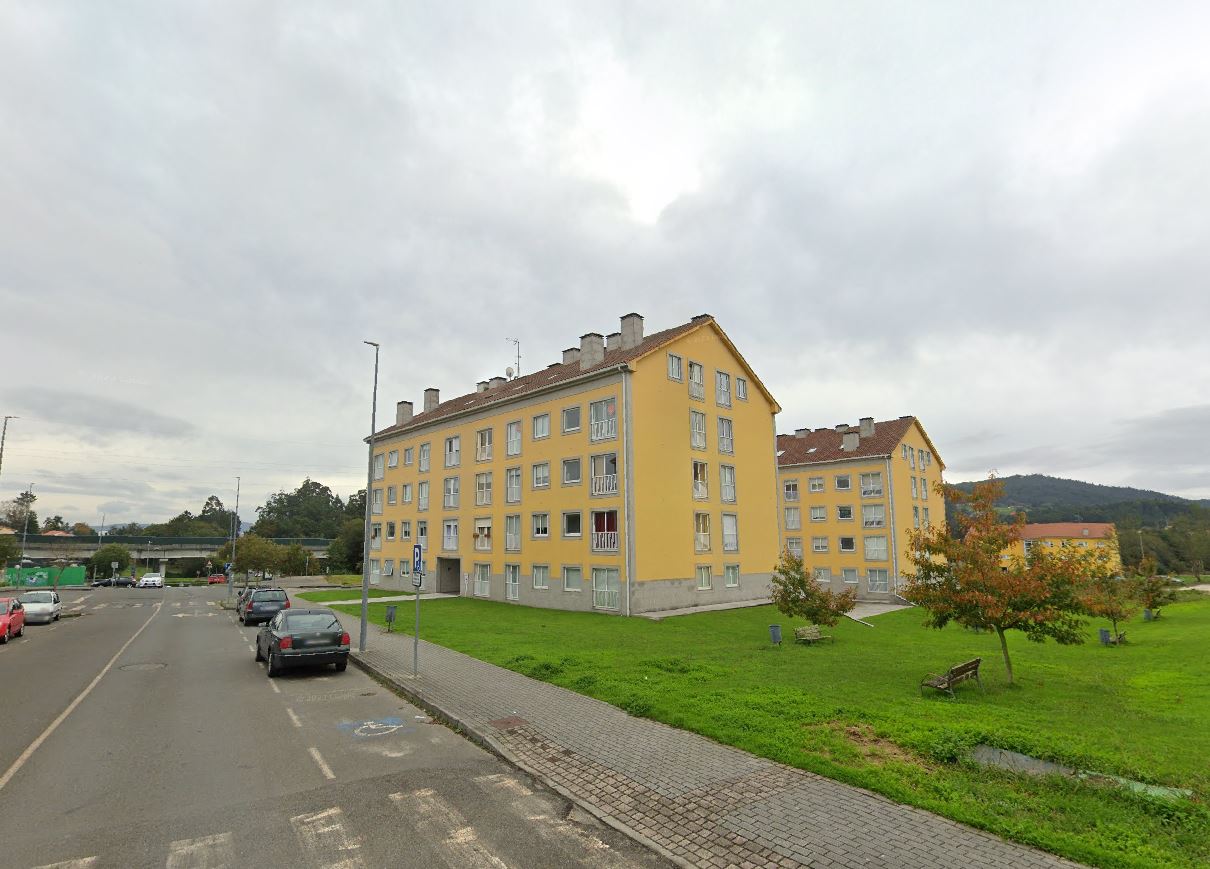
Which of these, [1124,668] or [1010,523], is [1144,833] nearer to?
[1010,523]

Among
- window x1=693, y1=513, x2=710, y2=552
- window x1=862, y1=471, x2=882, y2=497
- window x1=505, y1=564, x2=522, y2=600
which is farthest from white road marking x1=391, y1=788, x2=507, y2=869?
window x1=862, y1=471, x2=882, y2=497

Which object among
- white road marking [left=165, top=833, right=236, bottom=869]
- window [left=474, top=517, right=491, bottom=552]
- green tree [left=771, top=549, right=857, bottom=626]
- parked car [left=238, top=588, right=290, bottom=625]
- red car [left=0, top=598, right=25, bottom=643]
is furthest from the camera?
window [left=474, top=517, right=491, bottom=552]

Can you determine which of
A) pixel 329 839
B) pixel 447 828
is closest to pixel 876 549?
pixel 447 828

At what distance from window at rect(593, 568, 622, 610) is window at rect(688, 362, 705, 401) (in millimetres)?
10600

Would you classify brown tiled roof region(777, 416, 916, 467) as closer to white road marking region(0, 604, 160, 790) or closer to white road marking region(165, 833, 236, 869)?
white road marking region(0, 604, 160, 790)

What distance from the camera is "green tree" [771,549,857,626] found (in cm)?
2066

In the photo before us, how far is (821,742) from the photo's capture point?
8.38 meters

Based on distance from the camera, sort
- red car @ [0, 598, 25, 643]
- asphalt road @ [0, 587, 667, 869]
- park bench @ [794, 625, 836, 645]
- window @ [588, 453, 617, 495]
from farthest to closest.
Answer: window @ [588, 453, 617, 495] < red car @ [0, 598, 25, 643] < park bench @ [794, 625, 836, 645] < asphalt road @ [0, 587, 667, 869]

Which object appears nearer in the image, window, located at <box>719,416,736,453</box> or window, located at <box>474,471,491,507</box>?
window, located at <box>719,416,736,453</box>

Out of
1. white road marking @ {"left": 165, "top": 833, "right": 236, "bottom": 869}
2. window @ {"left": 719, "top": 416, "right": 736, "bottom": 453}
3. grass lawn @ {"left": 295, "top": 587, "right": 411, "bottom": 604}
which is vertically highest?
window @ {"left": 719, "top": 416, "right": 736, "bottom": 453}

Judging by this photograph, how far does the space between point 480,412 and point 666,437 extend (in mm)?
14136

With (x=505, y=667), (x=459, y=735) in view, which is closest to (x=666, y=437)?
(x=505, y=667)

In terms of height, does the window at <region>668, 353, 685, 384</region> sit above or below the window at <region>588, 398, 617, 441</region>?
above

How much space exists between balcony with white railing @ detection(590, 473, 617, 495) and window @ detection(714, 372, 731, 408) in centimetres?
884
